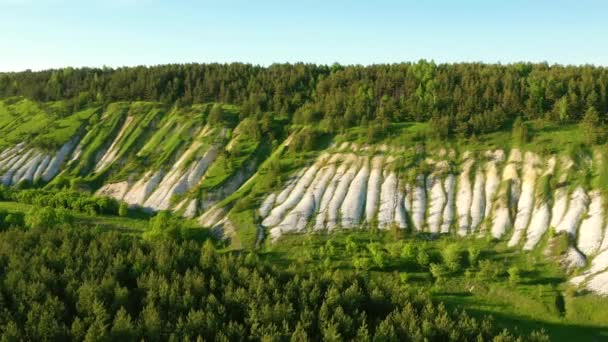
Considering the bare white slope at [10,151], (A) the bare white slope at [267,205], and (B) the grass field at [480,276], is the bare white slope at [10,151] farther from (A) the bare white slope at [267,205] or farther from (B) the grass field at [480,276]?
(B) the grass field at [480,276]

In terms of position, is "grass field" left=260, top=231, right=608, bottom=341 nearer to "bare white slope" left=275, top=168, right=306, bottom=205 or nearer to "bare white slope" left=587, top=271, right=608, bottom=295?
"bare white slope" left=587, top=271, right=608, bottom=295

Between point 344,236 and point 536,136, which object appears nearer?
point 344,236

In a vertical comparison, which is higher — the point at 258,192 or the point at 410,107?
the point at 410,107

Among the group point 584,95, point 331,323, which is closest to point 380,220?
point 331,323

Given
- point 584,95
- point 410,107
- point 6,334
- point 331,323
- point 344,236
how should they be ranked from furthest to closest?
point 410,107
point 584,95
point 344,236
point 331,323
point 6,334

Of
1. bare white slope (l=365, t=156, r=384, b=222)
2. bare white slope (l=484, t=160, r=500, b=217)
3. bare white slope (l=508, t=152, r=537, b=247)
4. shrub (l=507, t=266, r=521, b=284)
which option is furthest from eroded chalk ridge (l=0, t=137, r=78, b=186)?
shrub (l=507, t=266, r=521, b=284)

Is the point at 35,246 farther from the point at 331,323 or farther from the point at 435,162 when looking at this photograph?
the point at 435,162
